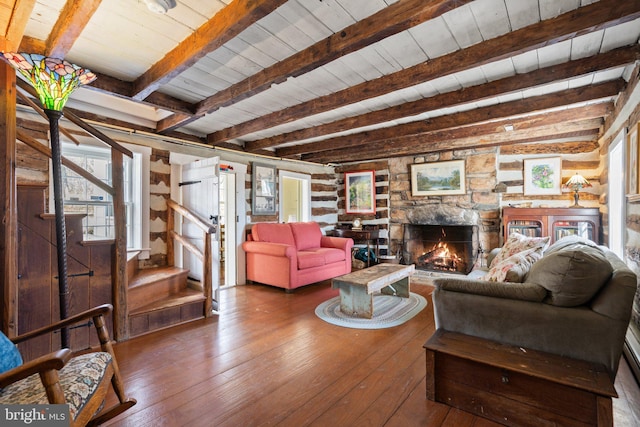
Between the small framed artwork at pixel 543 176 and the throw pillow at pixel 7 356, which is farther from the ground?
the small framed artwork at pixel 543 176

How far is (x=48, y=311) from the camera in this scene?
234 centimetres

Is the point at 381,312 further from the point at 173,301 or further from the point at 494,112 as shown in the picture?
the point at 494,112

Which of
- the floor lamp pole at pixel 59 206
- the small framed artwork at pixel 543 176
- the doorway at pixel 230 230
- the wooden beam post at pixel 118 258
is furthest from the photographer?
the doorway at pixel 230 230

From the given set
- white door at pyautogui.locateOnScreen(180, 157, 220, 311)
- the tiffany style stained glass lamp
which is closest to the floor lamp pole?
the tiffany style stained glass lamp

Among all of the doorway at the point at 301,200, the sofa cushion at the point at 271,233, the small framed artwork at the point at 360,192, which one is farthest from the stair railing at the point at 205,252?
the small framed artwork at the point at 360,192

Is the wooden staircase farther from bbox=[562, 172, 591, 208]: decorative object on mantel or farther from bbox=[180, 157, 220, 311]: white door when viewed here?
bbox=[562, 172, 591, 208]: decorative object on mantel

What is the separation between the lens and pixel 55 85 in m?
1.77

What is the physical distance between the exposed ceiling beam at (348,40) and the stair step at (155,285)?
206 centimetres

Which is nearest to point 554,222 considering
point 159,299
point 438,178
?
point 438,178

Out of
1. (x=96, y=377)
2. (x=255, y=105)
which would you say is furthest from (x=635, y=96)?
(x=96, y=377)

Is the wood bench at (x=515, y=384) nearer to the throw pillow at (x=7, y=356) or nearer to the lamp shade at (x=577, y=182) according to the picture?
the throw pillow at (x=7, y=356)

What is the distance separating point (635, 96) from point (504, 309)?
225 centimetres

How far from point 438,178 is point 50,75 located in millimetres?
5343

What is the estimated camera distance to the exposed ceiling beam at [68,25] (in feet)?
5.26
